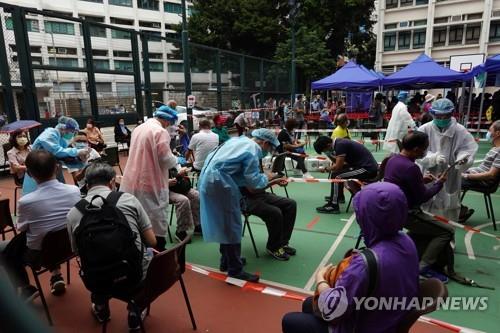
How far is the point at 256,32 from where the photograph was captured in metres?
28.6

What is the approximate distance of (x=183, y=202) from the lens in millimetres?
4508

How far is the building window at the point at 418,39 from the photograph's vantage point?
3456cm

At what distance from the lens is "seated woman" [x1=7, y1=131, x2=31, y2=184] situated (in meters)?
5.10

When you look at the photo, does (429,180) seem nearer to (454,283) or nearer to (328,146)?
(454,283)

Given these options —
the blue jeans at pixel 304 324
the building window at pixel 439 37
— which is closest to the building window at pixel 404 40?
the building window at pixel 439 37

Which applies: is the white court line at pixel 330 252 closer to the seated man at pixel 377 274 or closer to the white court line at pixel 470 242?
the white court line at pixel 470 242

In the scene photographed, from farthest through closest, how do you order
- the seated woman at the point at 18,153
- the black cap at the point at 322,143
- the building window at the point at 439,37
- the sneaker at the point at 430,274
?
the building window at the point at 439,37 < the black cap at the point at 322,143 < the seated woman at the point at 18,153 < the sneaker at the point at 430,274

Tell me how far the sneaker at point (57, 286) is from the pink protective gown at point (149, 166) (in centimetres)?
104

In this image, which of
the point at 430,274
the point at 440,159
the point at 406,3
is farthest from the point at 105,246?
the point at 406,3

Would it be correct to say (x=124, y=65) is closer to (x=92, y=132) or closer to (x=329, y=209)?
(x=92, y=132)

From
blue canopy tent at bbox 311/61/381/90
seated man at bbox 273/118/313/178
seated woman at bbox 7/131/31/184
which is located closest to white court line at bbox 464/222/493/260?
seated man at bbox 273/118/313/178

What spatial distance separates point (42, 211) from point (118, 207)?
924 mm

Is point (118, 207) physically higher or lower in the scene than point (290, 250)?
higher

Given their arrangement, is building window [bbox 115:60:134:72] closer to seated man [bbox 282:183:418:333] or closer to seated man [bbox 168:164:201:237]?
seated man [bbox 168:164:201:237]
